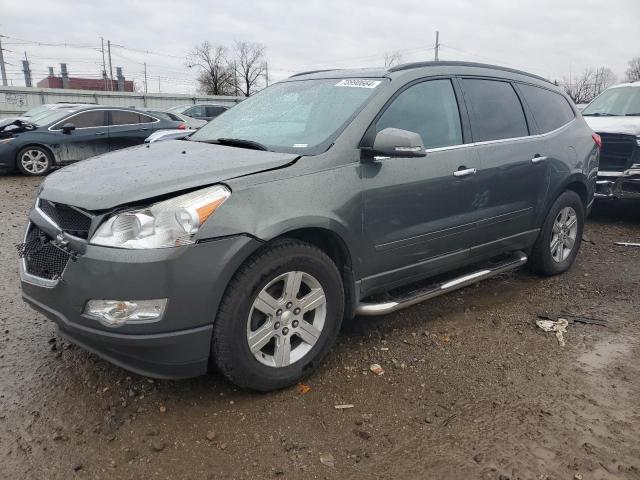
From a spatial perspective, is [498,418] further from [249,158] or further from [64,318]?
[64,318]

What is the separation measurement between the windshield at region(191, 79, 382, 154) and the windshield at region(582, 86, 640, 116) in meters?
6.20

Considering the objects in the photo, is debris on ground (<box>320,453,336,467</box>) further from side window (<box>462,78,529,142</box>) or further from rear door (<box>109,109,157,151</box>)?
rear door (<box>109,109,157,151</box>)

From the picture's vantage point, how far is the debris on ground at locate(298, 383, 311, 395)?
2904mm

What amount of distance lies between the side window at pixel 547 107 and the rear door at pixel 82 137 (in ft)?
31.2

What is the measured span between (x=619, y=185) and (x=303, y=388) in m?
5.92

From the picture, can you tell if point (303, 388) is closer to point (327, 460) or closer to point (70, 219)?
point (327, 460)

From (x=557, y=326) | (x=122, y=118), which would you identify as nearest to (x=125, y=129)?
(x=122, y=118)

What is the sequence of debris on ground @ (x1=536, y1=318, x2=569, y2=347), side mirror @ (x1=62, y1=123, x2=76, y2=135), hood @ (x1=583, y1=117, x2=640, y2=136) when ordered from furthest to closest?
side mirror @ (x1=62, y1=123, x2=76, y2=135) → hood @ (x1=583, y1=117, x2=640, y2=136) → debris on ground @ (x1=536, y1=318, x2=569, y2=347)

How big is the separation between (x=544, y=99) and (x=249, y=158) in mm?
3100

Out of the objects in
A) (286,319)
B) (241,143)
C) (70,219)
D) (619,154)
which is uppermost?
(241,143)

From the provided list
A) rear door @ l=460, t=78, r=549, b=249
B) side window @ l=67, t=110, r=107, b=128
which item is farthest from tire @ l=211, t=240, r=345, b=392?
side window @ l=67, t=110, r=107, b=128

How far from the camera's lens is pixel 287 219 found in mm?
2703

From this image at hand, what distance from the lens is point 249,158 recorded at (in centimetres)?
291

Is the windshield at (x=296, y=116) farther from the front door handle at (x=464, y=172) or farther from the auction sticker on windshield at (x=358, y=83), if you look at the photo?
the front door handle at (x=464, y=172)
